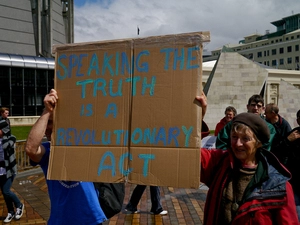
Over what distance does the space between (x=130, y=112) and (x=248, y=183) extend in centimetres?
89

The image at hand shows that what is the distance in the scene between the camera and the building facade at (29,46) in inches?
1248

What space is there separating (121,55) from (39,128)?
0.78 meters

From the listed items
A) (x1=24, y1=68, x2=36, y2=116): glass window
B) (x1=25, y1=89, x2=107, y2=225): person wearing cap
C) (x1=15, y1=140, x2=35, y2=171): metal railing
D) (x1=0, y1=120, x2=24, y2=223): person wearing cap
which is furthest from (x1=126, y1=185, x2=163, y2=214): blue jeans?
(x1=24, y1=68, x2=36, y2=116): glass window

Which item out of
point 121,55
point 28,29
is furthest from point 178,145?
point 28,29

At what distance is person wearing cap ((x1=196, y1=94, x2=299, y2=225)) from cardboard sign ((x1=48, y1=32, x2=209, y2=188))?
7.1 inches

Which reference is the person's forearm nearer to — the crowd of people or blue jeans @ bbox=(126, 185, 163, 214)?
the crowd of people

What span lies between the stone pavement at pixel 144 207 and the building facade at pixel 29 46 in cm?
2506

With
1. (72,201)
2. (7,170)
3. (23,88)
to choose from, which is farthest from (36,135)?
(23,88)

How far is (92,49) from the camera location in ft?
8.39

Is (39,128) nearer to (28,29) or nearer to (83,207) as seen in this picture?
(83,207)

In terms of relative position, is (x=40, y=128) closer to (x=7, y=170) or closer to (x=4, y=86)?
(x=7, y=170)

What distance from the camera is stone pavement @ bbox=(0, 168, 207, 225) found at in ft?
19.1

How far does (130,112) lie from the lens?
242 cm

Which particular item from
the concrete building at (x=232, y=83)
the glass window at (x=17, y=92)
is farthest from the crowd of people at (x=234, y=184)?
the glass window at (x=17, y=92)
